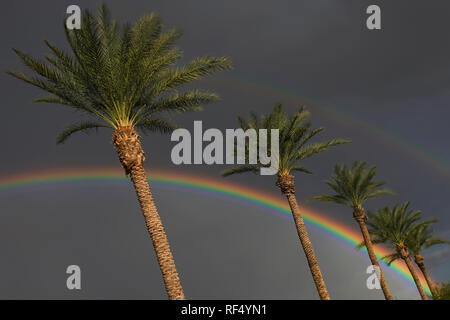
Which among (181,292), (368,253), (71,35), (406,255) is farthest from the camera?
(406,255)

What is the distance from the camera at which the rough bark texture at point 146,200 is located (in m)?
13.5

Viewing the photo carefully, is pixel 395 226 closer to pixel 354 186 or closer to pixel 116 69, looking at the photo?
pixel 354 186

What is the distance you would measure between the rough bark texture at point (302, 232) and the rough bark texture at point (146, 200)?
1012cm

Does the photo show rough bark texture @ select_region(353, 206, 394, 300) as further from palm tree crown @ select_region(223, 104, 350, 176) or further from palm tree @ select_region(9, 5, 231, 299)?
palm tree @ select_region(9, 5, 231, 299)

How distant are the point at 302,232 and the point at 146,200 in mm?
10973

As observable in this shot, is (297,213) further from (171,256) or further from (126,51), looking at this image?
(126,51)

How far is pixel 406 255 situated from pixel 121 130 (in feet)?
107

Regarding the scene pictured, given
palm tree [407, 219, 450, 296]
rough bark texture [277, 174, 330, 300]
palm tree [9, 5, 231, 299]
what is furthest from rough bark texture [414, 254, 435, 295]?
palm tree [9, 5, 231, 299]

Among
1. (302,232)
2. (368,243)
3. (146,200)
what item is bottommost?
(146,200)

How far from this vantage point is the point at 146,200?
1468 centimetres

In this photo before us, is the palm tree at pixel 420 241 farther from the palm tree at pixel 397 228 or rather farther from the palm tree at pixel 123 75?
the palm tree at pixel 123 75

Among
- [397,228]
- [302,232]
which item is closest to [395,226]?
[397,228]
